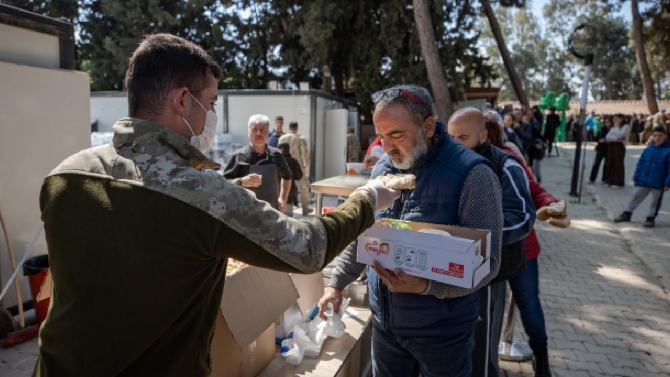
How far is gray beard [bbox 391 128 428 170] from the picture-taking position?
7.03ft

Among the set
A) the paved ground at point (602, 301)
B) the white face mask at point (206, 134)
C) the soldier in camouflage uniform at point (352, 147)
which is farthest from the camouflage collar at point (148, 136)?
the soldier in camouflage uniform at point (352, 147)

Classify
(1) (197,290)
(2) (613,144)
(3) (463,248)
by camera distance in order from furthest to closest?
(2) (613,144)
(3) (463,248)
(1) (197,290)

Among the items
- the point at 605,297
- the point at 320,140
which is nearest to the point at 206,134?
the point at 605,297

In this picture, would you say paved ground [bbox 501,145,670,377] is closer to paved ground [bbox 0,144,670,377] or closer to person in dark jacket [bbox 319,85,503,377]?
paved ground [bbox 0,144,670,377]

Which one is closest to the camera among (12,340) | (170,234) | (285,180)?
(170,234)

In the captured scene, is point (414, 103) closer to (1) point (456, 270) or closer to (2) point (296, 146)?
(1) point (456, 270)

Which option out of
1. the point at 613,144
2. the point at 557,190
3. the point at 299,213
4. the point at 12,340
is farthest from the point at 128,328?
the point at 613,144

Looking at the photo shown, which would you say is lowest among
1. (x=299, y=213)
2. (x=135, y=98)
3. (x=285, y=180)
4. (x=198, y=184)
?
(x=299, y=213)

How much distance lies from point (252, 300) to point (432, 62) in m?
12.3

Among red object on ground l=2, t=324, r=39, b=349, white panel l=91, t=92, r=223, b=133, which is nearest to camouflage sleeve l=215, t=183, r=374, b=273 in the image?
red object on ground l=2, t=324, r=39, b=349

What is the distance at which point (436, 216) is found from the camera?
2131 millimetres

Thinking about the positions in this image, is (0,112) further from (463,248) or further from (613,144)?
(613,144)

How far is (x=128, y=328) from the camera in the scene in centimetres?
131

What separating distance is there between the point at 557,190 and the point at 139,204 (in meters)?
14.2
